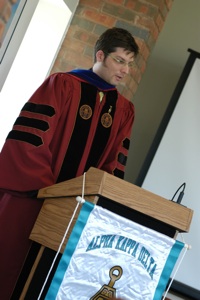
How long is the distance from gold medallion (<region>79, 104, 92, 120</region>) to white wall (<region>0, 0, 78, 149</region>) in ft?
3.73

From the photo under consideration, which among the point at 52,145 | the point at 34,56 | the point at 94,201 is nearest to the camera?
the point at 94,201

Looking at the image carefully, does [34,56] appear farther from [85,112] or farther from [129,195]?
[129,195]

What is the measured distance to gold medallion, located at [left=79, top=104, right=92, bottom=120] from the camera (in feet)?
9.88

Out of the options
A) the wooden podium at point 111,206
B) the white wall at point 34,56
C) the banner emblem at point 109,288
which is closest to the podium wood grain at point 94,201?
the wooden podium at point 111,206

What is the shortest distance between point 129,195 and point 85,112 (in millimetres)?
1058

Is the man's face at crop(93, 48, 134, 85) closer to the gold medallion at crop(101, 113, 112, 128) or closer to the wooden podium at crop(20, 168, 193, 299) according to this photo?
the gold medallion at crop(101, 113, 112, 128)

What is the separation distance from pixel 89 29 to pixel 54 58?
37cm

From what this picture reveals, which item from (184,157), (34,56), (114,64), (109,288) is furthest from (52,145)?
(184,157)

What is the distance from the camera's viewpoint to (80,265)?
6.64ft

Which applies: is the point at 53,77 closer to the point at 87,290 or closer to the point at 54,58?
the point at 87,290

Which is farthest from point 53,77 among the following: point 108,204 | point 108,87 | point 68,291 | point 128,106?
A: point 68,291

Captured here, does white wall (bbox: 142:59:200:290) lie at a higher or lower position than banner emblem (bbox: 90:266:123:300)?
higher

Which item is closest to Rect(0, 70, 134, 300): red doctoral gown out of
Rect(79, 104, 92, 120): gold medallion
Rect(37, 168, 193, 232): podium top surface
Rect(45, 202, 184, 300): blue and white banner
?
Rect(79, 104, 92, 120): gold medallion

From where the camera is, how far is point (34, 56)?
4293mm
